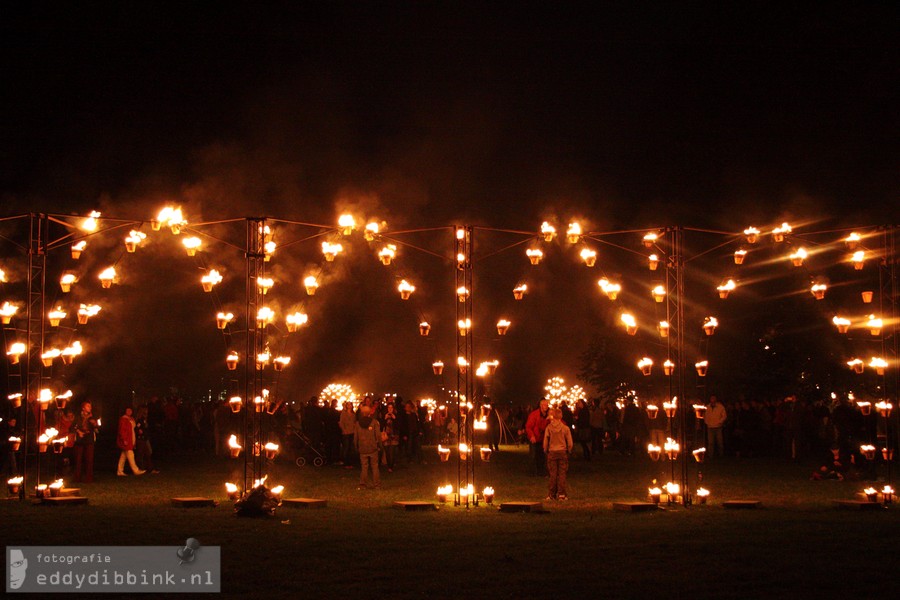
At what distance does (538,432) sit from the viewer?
65.6ft

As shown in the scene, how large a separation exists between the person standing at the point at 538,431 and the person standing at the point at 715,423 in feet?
21.7

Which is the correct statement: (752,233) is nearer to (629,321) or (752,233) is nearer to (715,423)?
(629,321)

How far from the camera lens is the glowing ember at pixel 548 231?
51.4 feet

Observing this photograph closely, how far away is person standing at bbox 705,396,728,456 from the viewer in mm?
25484

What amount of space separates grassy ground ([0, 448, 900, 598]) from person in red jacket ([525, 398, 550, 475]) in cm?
194

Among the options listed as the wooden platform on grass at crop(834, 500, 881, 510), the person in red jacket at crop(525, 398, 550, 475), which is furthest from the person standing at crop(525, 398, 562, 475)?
the wooden platform on grass at crop(834, 500, 881, 510)

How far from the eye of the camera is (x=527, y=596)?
822 centimetres

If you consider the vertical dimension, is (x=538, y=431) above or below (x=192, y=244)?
below

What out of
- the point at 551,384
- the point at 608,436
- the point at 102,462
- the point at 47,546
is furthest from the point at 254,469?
the point at 551,384

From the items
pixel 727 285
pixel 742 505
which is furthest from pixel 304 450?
pixel 742 505

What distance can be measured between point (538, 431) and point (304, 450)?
6801mm

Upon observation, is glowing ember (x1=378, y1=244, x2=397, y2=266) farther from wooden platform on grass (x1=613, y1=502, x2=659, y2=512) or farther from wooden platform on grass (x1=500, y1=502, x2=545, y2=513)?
wooden platform on grass (x1=613, y1=502, x2=659, y2=512)

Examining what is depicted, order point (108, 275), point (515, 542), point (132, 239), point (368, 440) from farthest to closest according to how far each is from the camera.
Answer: point (368, 440)
point (132, 239)
point (108, 275)
point (515, 542)

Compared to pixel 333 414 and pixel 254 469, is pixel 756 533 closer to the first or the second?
pixel 254 469
